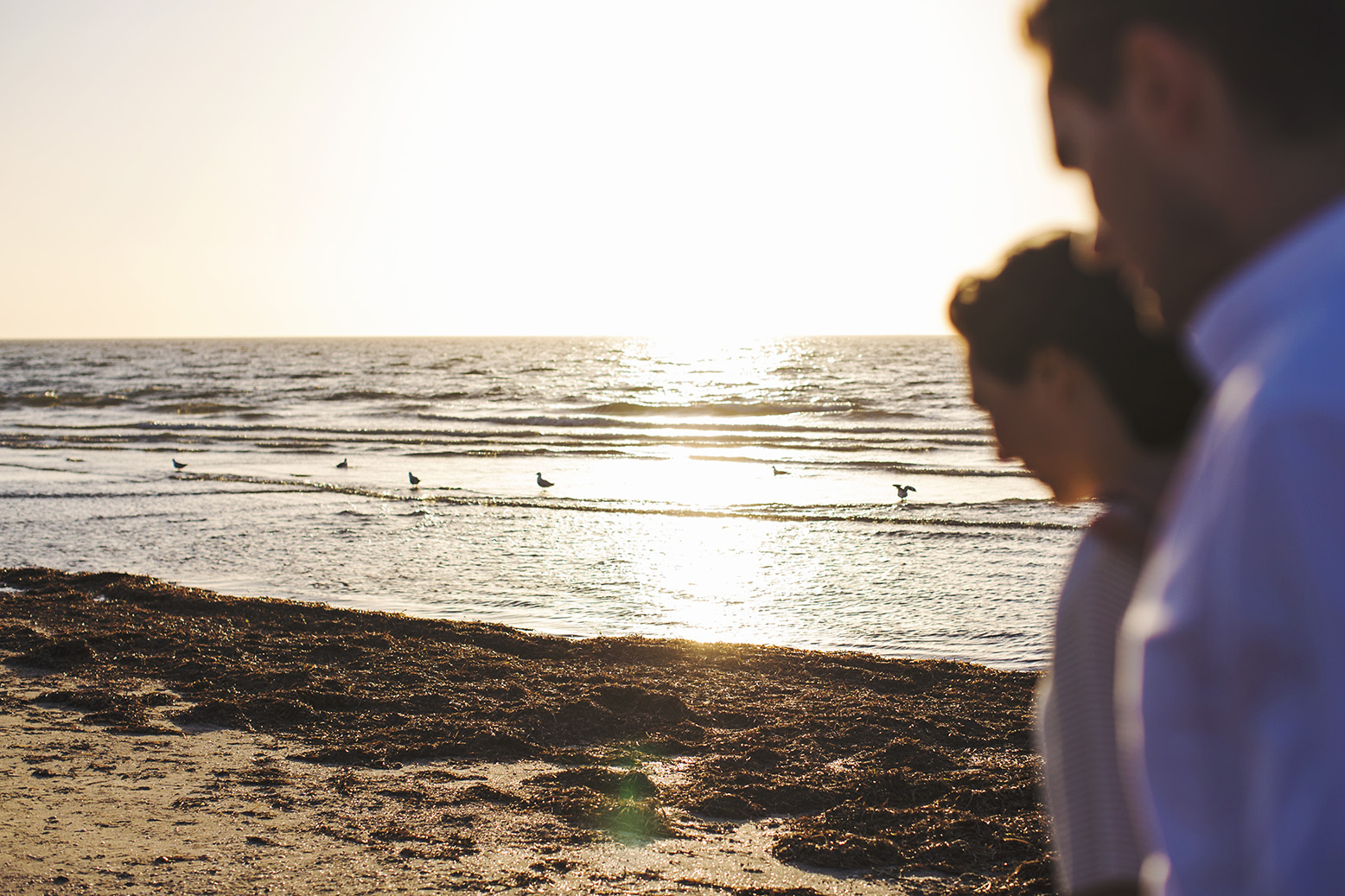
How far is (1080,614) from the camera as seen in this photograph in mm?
1042

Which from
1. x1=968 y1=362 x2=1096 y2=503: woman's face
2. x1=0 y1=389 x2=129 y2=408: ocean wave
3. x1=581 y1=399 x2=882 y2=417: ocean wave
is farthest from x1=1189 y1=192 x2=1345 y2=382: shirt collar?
x1=0 y1=389 x2=129 y2=408: ocean wave

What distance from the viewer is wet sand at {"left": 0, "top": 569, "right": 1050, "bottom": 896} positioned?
4.25m

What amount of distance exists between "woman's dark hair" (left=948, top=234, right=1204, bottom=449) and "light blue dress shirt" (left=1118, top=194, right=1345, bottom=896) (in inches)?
17.7

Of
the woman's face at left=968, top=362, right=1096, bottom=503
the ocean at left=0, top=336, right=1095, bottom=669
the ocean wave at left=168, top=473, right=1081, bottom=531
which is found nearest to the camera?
the woman's face at left=968, top=362, right=1096, bottom=503

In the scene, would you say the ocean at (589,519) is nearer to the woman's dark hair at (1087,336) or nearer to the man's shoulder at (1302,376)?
the woman's dark hair at (1087,336)

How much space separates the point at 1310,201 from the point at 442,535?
13.3 metres

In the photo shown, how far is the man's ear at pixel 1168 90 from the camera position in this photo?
0.72 meters

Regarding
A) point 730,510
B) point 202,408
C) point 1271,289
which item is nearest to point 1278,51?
point 1271,289

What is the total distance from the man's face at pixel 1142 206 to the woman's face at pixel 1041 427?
37 centimetres

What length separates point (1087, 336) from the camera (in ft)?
3.76

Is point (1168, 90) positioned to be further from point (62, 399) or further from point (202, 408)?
point (62, 399)

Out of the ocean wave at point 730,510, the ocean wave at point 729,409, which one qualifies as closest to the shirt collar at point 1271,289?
the ocean wave at point 730,510

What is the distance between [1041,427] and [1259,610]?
64cm

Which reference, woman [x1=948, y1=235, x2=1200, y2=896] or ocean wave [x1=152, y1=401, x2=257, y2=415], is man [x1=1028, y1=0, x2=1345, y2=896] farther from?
ocean wave [x1=152, y1=401, x2=257, y2=415]
